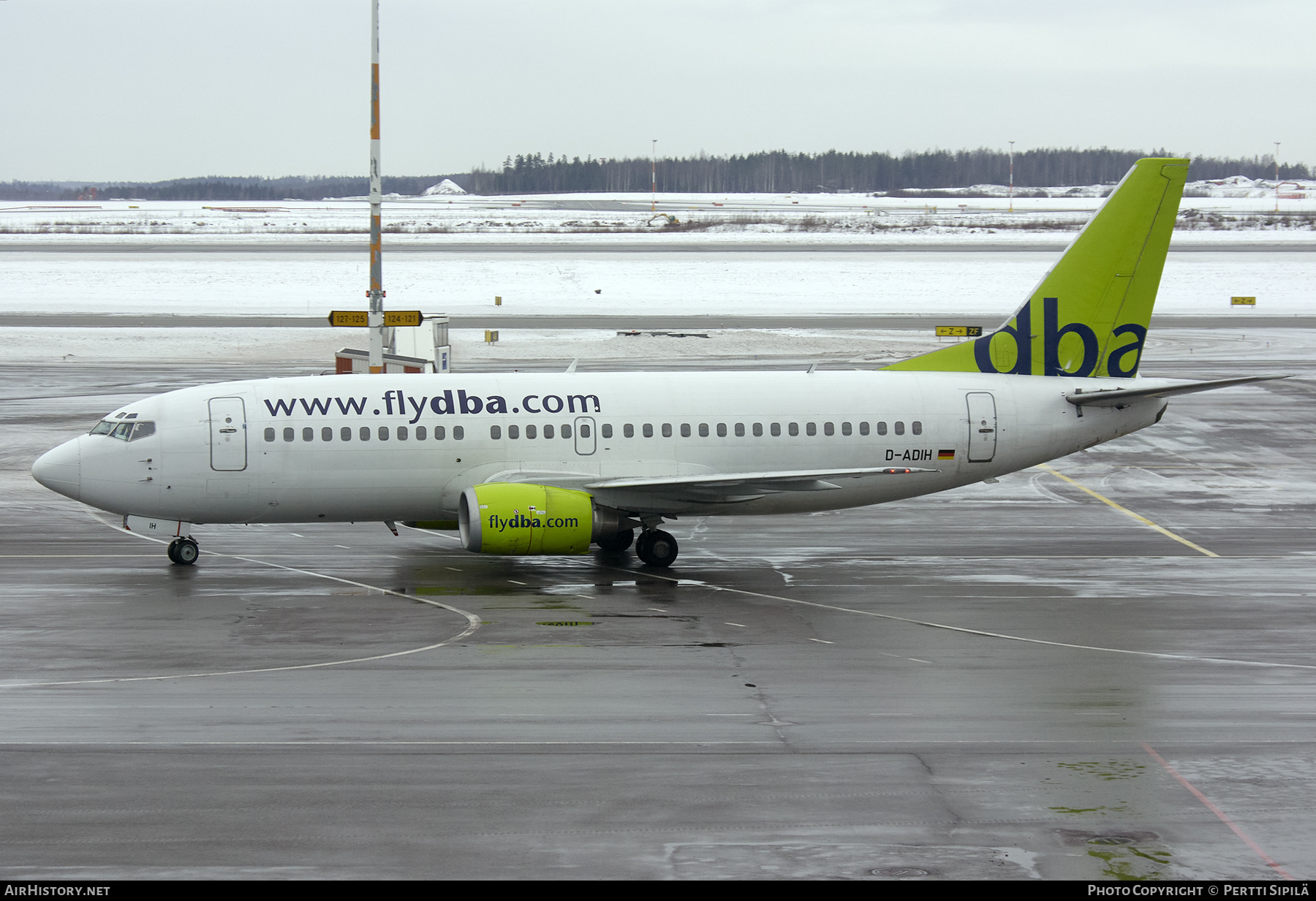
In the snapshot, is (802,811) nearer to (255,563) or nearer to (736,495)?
(736,495)

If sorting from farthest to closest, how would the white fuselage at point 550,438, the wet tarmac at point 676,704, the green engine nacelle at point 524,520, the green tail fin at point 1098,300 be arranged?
the green tail fin at point 1098,300
the white fuselage at point 550,438
the green engine nacelle at point 524,520
the wet tarmac at point 676,704

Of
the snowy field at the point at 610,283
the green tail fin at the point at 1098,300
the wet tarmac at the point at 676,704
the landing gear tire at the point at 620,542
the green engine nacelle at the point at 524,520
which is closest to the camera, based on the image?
the wet tarmac at the point at 676,704

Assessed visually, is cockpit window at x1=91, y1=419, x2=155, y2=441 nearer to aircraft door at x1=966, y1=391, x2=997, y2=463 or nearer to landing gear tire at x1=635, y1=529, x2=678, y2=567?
landing gear tire at x1=635, y1=529, x2=678, y2=567

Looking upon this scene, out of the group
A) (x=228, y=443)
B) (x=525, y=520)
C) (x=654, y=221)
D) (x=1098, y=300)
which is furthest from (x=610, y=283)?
(x=525, y=520)

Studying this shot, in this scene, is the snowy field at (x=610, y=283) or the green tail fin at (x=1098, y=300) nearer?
the green tail fin at (x=1098, y=300)

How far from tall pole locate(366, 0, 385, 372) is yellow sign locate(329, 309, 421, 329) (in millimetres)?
123

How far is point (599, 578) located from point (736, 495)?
3.19 metres

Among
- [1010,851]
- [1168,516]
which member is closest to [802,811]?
[1010,851]

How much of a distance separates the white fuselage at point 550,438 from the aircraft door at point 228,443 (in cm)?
3

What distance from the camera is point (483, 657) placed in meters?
19.7

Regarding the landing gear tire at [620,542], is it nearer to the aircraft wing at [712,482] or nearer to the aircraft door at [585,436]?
the aircraft wing at [712,482]

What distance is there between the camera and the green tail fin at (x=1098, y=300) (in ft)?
90.7

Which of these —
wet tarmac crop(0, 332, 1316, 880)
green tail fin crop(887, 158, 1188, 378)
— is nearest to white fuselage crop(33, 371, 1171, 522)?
green tail fin crop(887, 158, 1188, 378)

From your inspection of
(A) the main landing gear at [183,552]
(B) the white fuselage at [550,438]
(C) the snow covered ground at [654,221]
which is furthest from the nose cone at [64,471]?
(C) the snow covered ground at [654,221]
